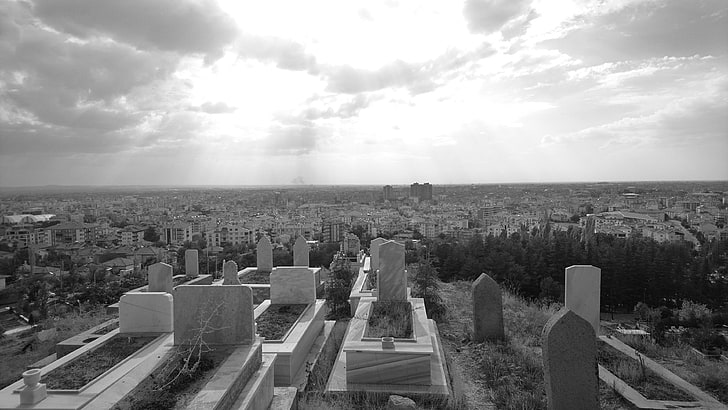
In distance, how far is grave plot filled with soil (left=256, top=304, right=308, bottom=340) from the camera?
7195 millimetres

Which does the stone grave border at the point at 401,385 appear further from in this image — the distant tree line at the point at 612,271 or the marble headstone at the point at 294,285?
the distant tree line at the point at 612,271

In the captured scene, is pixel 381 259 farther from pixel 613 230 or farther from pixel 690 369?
pixel 613 230

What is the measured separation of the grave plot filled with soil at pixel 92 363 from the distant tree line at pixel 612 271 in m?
16.8

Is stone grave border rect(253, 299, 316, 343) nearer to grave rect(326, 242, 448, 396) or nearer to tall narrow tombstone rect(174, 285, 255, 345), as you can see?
grave rect(326, 242, 448, 396)

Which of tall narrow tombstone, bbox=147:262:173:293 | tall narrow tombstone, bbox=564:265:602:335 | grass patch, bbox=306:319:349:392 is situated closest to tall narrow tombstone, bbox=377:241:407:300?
grass patch, bbox=306:319:349:392

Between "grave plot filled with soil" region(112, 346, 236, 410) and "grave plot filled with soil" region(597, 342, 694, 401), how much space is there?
4.94 metres

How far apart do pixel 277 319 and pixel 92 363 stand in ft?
9.95

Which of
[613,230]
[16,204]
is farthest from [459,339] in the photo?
[16,204]

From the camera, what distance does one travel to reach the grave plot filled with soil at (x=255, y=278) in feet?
39.2

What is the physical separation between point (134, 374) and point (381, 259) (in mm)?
4720

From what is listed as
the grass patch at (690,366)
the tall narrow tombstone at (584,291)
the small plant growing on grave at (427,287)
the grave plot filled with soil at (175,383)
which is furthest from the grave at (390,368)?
the small plant growing on grave at (427,287)

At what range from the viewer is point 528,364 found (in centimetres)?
617

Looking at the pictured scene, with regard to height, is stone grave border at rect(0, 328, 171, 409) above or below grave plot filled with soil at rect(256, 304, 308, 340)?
above

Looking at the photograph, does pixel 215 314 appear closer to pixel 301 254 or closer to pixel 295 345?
pixel 295 345
